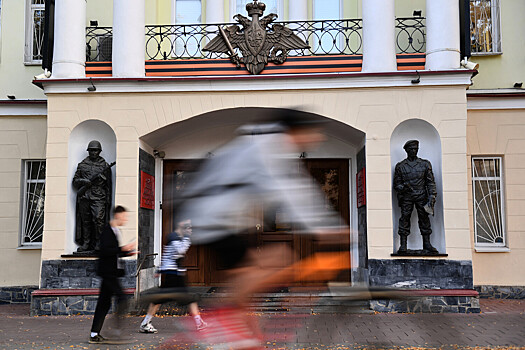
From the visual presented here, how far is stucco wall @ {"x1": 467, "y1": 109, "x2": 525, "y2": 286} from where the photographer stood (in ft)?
43.5

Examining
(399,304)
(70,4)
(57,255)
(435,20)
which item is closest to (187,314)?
(57,255)

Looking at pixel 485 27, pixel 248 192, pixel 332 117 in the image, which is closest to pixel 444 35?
pixel 332 117

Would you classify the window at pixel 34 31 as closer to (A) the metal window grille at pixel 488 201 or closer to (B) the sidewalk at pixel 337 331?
(B) the sidewalk at pixel 337 331

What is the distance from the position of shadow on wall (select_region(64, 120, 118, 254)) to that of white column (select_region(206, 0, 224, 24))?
153 inches

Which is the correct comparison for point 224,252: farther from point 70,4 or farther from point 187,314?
point 70,4

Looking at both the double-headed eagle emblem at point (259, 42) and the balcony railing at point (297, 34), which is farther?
the balcony railing at point (297, 34)

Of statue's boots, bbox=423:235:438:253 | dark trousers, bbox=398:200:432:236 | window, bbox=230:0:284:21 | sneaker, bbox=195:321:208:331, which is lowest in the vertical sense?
sneaker, bbox=195:321:208:331

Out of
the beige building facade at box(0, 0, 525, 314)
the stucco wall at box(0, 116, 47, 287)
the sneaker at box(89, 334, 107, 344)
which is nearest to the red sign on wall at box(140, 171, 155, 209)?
the beige building facade at box(0, 0, 525, 314)

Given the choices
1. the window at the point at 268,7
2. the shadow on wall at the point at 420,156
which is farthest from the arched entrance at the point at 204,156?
the window at the point at 268,7

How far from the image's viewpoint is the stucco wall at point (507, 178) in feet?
43.5

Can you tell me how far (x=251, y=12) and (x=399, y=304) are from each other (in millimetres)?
6541

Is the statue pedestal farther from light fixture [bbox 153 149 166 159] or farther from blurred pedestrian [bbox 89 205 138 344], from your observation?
light fixture [bbox 153 149 166 159]

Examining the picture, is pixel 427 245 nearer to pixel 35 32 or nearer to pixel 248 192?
pixel 248 192

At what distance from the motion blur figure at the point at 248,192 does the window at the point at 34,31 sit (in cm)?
Result: 1178
